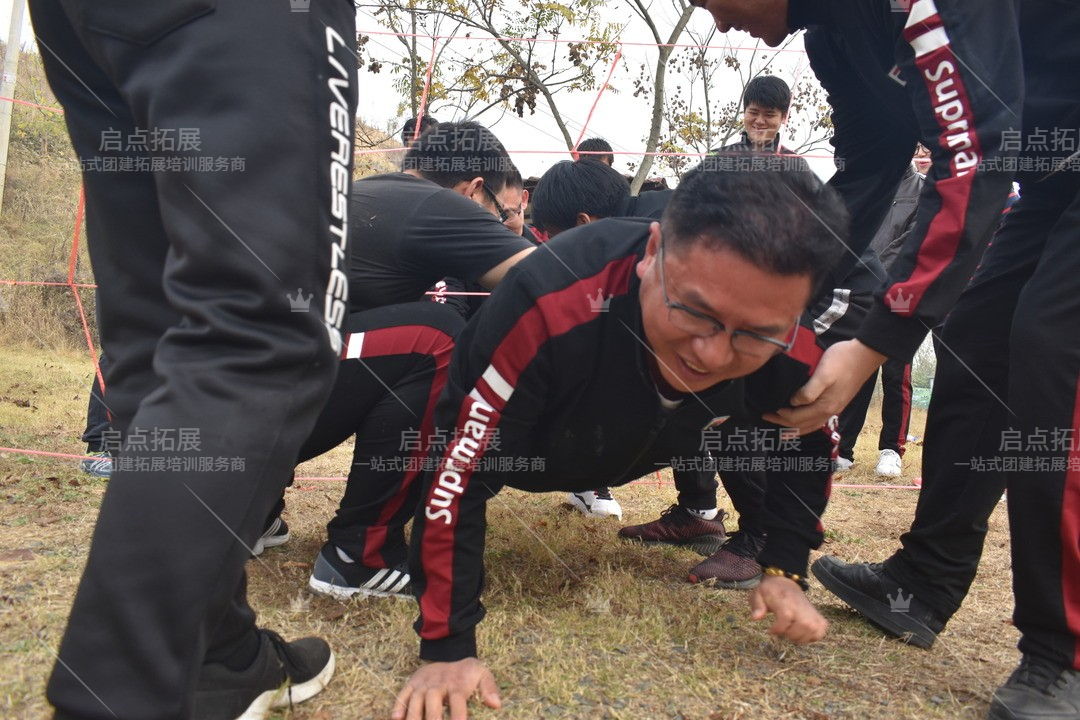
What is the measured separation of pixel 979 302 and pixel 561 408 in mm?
1030

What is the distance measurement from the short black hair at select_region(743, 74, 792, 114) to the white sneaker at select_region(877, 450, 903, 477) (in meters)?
2.17

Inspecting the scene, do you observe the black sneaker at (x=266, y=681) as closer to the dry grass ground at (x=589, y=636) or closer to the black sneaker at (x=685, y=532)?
the dry grass ground at (x=589, y=636)

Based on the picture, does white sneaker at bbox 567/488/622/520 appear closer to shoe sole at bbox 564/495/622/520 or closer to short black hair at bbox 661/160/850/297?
shoe sole at bbox 564/495/622/520

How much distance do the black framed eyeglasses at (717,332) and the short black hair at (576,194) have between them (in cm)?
210

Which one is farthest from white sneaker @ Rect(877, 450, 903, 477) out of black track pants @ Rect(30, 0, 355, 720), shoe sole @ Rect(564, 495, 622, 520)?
black track pants @ Rect(30, 0, 355, 720)

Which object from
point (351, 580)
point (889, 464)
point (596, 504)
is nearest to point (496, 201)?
point (596, 504)

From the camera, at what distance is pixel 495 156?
2.95 metres

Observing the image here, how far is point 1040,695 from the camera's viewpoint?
5.02ft

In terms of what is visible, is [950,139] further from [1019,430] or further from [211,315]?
[211,315]

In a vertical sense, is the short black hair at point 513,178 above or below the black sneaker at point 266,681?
above

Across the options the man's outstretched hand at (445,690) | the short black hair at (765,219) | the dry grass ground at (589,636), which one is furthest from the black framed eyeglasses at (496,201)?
the man's outstretched hand at (445,690)

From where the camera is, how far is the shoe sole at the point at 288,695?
137 cm

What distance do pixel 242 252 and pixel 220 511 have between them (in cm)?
30

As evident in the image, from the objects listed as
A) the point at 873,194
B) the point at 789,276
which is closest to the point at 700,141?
the point at 873,194
